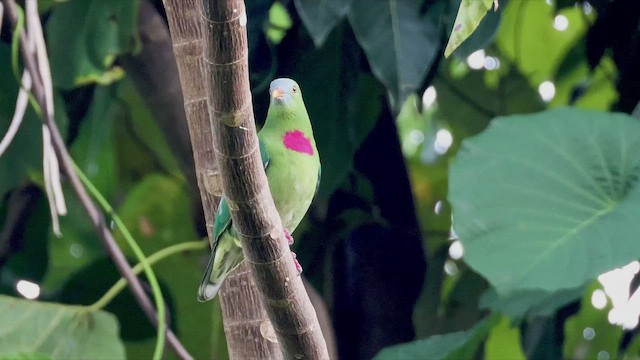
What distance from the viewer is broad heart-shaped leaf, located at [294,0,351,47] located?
166cm

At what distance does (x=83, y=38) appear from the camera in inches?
78.6

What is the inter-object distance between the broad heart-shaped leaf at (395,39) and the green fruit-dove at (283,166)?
0.62 feet

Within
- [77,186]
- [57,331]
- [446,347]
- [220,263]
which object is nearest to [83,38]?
[77,186]

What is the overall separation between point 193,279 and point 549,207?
0.90 m

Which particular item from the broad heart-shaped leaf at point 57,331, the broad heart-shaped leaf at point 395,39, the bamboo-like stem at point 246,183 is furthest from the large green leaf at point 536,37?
the bamboo-like stem at point 246,183

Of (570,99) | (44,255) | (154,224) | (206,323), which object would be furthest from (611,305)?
(44,255)

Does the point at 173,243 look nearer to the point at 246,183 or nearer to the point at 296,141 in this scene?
the point at 296,141

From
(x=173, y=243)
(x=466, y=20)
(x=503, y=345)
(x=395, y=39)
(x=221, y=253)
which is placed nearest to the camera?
(x=466, y=20)

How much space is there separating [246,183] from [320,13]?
68 centimetres

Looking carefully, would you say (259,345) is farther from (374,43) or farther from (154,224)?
(154,224)

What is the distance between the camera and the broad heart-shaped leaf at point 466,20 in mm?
1021

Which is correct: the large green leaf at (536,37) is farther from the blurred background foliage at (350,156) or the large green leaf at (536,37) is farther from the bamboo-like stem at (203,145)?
the bamboo-like stem at (203,145)

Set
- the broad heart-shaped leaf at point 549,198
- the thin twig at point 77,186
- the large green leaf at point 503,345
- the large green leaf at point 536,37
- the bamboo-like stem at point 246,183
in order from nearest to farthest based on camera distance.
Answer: the bamboo-like stem at point 246,183, the broad heart-shaped leaf at point 549,198, the thin twig at point 77,186, the large green leaf at point 503,345, the large green leaf at point 536,37

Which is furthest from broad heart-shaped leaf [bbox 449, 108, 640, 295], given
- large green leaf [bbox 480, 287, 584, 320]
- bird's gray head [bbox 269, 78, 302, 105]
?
bird's gray head [bbox 269, 78, 302, 105]
